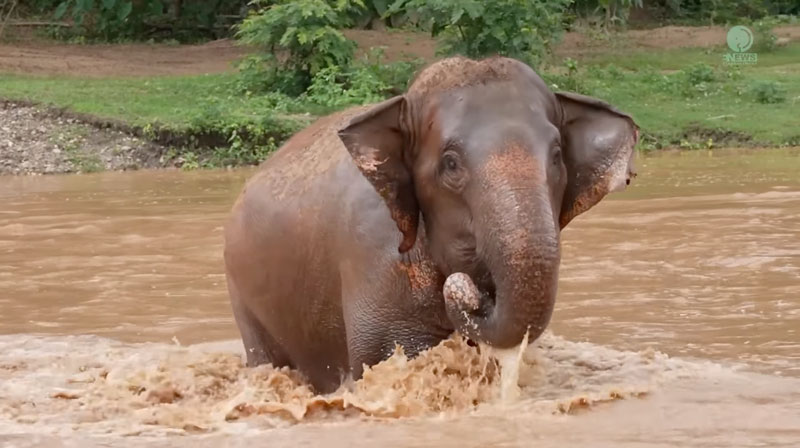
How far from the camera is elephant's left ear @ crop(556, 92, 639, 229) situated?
550 centimetres

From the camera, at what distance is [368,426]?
17.6 ft

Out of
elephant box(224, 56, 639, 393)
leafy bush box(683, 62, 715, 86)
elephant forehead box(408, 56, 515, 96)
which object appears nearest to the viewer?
elephant box(224, 56, 639, 393)

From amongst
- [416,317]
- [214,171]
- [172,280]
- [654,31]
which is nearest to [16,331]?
[172,280]

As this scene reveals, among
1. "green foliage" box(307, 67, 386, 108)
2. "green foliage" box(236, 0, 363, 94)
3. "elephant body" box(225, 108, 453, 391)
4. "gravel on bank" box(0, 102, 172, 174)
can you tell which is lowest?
"gravel on bank" box(0, 102, 172, 174)

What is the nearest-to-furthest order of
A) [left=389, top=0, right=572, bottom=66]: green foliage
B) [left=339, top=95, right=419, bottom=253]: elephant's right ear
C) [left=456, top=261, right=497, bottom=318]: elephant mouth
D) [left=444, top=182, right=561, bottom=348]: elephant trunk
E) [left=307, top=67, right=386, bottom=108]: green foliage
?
[left=444, top=182, right=561, bottom=348]: elephant trunk → [left=456, top=261, right=497, bottom=318]: elephant mouth → [left=339, top=95, right=419, bottom=253]: elephant's right ear → [left=307, top=67, right=386, bottom=108]: green foliage → [left=389, top=0, right=572, bottom=66]: green foliage


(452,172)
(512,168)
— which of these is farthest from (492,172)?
(452,172)

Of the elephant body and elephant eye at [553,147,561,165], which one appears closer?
elephant eye at [553,147,561,165]

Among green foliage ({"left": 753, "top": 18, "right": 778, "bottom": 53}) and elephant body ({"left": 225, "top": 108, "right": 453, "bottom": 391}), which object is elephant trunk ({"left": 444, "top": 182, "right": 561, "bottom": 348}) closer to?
elephant body ({"left": 225, "top": 108, "right": 453, "bottom": 391})

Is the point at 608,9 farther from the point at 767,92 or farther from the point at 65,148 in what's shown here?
the point at 65,148

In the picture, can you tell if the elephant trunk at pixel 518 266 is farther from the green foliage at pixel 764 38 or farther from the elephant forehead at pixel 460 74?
the green foliage at pixel 764 38

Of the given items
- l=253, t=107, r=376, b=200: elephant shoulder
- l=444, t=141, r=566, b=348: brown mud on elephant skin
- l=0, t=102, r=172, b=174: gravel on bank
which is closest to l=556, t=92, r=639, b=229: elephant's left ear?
l=444, t=141, r=566, b=348: brown mud on elephant skin

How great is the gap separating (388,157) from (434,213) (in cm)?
28

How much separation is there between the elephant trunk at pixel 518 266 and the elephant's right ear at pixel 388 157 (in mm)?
461

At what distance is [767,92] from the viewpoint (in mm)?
21609
